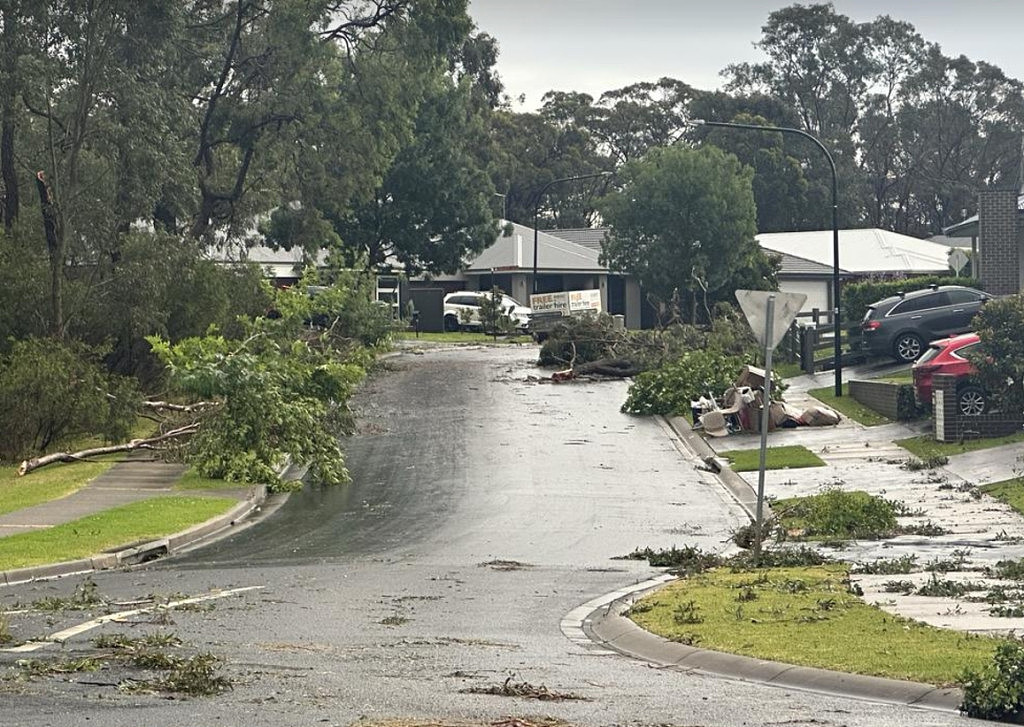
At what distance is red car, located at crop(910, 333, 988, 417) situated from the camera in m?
29.6

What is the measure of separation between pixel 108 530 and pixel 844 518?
937cm

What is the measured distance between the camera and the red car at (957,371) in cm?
2964

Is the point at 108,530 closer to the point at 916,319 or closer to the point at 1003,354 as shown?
the point at 1003,354

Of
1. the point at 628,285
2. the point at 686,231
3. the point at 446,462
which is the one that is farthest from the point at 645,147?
the point at 446,462

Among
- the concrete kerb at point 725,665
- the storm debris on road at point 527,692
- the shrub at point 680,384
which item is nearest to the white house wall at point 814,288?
the shrub at point 680,384

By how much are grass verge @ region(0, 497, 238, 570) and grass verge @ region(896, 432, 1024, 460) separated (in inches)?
481

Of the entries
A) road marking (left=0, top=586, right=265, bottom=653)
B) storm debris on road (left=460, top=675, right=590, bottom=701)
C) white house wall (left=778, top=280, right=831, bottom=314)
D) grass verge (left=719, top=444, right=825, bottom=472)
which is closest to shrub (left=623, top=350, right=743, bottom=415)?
grass verge (left=719, top=444, right=825, bottom=472)

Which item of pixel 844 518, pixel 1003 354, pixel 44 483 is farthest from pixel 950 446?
pixel 44 483

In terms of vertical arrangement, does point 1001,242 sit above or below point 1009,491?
above

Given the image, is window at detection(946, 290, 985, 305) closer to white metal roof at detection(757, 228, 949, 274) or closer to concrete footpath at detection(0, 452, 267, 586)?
concrete footpath at detection(0, 452, 267, 586)

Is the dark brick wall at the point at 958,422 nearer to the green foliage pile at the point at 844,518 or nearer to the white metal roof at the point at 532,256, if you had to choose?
the green foliage pile at the point at 844,518

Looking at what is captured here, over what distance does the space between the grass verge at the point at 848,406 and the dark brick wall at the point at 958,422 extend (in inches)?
145

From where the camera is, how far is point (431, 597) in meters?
15.3

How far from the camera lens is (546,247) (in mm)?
83250
